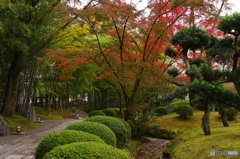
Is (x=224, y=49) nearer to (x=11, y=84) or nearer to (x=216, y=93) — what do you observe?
(x=216, y=93)

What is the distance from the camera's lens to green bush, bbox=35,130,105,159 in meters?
4.07

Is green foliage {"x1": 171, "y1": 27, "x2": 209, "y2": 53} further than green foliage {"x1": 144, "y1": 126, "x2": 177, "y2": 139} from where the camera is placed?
No

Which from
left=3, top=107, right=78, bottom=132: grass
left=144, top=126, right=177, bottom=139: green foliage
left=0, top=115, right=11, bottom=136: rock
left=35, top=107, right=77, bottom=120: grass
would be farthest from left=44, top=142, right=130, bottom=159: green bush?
left=35, top=107, right=77, bottom=120: grass

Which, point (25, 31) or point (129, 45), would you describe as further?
point (129, 45)

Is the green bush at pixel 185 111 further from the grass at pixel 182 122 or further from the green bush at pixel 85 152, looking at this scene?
the green bush at pixel 85 152

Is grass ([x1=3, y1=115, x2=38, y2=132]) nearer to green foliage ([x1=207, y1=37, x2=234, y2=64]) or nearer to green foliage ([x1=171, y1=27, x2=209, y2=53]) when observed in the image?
green foliage ([x1=171, y1=27, x2=209, y2=53])

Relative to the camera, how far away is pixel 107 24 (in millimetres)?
9836

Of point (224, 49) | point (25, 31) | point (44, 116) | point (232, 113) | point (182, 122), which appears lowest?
point (182, 122)

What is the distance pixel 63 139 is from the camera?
4.14 meters

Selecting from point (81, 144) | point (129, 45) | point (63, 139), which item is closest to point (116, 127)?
point (63, 139)

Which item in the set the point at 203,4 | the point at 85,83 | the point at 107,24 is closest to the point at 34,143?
the point at 107,24

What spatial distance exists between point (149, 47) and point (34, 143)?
562cm

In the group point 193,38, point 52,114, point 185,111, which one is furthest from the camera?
point 52,114

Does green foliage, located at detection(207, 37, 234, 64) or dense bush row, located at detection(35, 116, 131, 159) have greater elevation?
green foliage, located at detection(207, 37, 234, 64)
